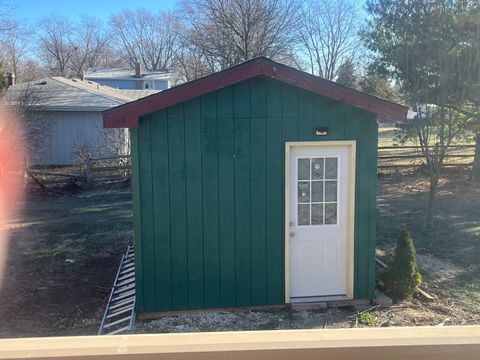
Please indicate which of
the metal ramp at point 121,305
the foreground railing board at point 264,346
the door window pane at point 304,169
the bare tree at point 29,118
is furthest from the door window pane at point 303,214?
the bare tree at point 29,118

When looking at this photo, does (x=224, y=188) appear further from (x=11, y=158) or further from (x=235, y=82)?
(x=11, y=158)

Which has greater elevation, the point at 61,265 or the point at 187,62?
the point at 187,62

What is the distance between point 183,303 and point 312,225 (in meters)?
1.87

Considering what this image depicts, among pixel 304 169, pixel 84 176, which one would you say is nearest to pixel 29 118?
pixel 84 176

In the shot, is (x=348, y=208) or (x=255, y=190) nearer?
(x=255, y=190)

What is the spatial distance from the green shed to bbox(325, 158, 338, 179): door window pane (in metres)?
0.01

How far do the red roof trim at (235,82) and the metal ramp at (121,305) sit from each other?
2.27 m

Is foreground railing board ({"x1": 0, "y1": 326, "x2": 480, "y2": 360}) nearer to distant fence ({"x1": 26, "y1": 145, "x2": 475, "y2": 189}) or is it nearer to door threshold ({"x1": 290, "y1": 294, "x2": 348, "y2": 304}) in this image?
door threshold ({"x1": 290, "y1": 294, "x2": 348, "y2": 304})

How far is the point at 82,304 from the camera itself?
6.25 m

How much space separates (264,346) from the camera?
108cm

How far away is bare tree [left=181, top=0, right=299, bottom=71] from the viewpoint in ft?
96.0

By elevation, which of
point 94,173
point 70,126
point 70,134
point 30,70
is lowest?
point 94,173

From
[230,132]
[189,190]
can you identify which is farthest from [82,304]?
[230,132]

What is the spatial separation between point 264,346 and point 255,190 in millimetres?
4727
